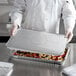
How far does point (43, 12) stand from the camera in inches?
60.3

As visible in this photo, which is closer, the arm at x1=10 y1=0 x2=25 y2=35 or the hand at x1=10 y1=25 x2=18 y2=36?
the hand at x1=10 y1=25 x2=18 y2=36

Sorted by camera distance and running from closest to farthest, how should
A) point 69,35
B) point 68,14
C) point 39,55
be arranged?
point 39,55
point 69,35
point 68,14

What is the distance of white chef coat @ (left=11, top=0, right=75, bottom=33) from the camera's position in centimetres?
150

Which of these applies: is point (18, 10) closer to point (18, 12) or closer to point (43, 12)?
point (18, 12)

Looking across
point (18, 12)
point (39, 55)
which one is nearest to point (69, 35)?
point (39, 55)

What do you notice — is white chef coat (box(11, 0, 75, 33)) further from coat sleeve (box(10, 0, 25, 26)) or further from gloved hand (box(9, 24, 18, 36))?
gloved hand (box(9, 24, 18, 36))

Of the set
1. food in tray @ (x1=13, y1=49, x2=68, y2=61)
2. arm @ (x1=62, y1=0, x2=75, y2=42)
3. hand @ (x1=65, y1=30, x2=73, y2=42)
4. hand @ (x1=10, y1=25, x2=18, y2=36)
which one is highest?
arm @ (x1=62, y1=0, x2=75, y2=42)

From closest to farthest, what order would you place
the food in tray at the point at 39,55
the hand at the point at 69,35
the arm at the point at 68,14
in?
1. the food in tray at the point at 39,55
2. the hand at the point at 69,35
3. the arm at the point at 68,14

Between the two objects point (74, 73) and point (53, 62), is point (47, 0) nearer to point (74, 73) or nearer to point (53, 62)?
point (53, 62)

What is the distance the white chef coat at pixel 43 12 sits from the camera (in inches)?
59.1

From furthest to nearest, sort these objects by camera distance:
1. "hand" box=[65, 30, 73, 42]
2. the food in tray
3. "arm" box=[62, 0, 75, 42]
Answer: "arm" box=[62, 0, 75, 42] < "hand" box=[65, 30, 73, 42] < the food in tray

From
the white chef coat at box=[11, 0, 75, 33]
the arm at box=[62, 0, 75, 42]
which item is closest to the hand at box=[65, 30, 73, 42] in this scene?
the arm at box=[62, 0, 75, 42]

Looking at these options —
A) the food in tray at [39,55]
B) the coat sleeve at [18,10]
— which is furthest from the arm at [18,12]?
the food in tray at [39,55]

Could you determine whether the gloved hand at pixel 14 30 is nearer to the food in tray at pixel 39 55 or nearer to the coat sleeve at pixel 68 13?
the food in tray at pixel 39 55
